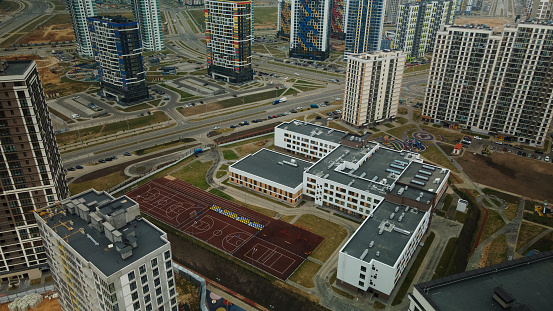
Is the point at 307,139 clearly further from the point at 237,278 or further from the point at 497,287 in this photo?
the point at 497,287

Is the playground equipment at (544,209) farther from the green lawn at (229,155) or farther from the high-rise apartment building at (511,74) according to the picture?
the green lawn at (229,155)

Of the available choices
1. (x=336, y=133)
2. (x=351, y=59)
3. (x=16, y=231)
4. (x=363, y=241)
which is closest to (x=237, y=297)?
(x=363, y=241)

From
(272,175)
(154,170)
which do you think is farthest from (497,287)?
(154,170)

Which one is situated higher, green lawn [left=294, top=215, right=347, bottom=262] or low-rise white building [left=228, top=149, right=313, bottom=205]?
low-rise white building [left=228, top=149, right=313, bottom=205]

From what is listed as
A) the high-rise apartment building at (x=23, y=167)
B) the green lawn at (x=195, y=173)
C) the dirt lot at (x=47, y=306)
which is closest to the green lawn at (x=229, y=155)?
the green lawn at (x=195, y=173)

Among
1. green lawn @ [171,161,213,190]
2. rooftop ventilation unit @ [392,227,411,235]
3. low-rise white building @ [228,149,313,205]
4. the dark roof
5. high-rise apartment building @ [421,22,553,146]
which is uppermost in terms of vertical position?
high-rise apartment building @ [421,22,553,146]

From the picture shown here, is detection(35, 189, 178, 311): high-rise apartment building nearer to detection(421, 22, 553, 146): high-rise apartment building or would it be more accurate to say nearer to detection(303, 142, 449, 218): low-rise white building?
detection(303, 142, 449, 218): low-rise white building

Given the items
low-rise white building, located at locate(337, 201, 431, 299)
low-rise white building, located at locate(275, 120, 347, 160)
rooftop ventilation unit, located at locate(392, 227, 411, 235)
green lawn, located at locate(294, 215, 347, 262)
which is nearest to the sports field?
green lawn, located at locate(294, 215, 347, 262)
